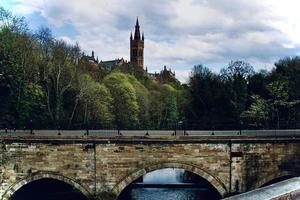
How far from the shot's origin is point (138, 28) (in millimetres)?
140125

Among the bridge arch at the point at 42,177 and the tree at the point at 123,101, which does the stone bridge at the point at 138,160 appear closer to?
the bridge arch at the point at 42,177

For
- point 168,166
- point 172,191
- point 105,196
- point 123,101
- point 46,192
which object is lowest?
point 172,191

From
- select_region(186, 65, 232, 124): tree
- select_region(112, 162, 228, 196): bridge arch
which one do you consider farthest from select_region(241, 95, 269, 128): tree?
select_region(112, 162, 228, 196): bridge arch

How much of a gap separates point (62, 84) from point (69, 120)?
4318mm

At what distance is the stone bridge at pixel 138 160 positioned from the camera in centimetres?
2612

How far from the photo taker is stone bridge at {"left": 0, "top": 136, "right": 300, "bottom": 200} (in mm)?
26125

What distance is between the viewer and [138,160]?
2627 cm

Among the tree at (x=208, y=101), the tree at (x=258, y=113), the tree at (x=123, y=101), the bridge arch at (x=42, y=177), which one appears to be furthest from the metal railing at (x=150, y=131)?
the tree at (x=123, y=101)

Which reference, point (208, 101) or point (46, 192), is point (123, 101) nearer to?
point (208, 101)

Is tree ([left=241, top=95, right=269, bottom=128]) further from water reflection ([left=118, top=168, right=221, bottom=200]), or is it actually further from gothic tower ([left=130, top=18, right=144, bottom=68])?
gothic tower ([left=130, top=18, right=144, bottom=68])

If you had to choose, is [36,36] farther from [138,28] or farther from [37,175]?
[138,28]

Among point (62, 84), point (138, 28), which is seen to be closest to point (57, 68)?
point (62, 84)

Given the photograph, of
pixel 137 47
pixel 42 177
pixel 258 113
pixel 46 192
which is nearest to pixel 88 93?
pixel 46 192

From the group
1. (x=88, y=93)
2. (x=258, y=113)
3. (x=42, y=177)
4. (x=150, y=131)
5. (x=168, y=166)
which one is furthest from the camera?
(x=88, y=93)
